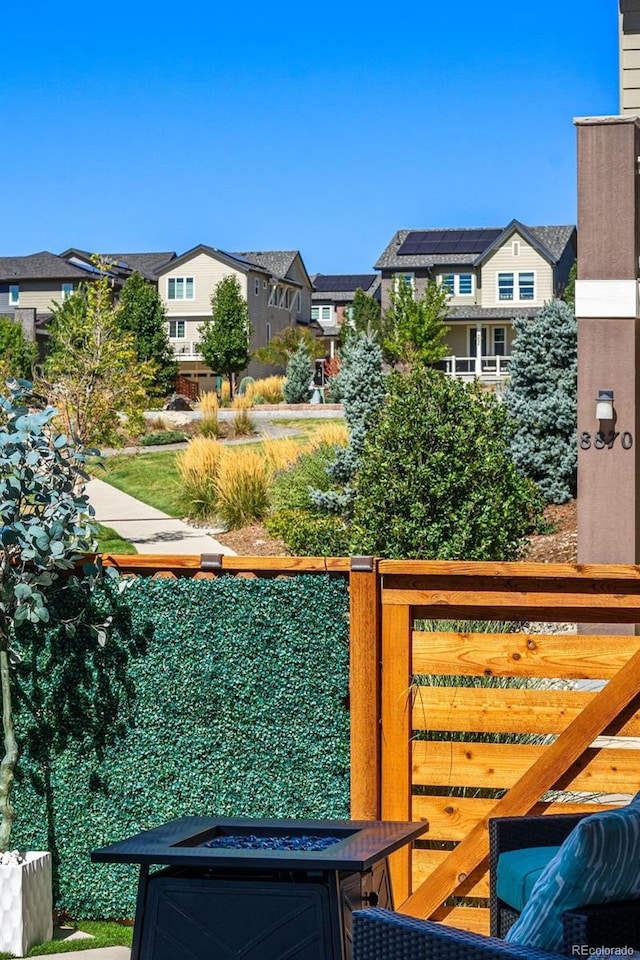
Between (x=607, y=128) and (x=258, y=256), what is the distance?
56.8 m

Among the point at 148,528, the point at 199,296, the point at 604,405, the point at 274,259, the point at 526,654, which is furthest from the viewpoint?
the point at 274,259

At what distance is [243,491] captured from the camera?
56.6ft

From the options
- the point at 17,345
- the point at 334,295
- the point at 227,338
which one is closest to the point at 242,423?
the point at 227,338

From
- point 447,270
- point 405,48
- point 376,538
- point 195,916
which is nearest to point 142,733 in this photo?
point 195,916

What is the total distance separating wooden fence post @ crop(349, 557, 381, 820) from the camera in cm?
463

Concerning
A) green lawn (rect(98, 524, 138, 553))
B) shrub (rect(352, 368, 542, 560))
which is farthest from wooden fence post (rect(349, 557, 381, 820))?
green lawn (rect(98, 524, 138, 553))

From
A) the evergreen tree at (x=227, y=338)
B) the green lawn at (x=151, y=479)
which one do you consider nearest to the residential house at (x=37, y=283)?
the evergreen tree at (x=227, y=338)

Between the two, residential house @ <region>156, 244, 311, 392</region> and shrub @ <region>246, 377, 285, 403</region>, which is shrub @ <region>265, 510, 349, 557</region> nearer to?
shrub @ <region>246, 377, 285, 403</region>

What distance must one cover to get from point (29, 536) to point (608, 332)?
7.03 metres

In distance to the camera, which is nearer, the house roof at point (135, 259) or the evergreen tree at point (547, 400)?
the evergreen tree at point (547, 400)

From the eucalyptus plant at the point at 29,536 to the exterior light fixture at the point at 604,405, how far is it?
6343mm

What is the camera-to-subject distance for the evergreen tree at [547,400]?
15.8 m

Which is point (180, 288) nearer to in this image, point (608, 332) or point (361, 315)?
point (361, 315)

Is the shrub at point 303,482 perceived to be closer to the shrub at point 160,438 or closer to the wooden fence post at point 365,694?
the wooden fence post at point 365,694
